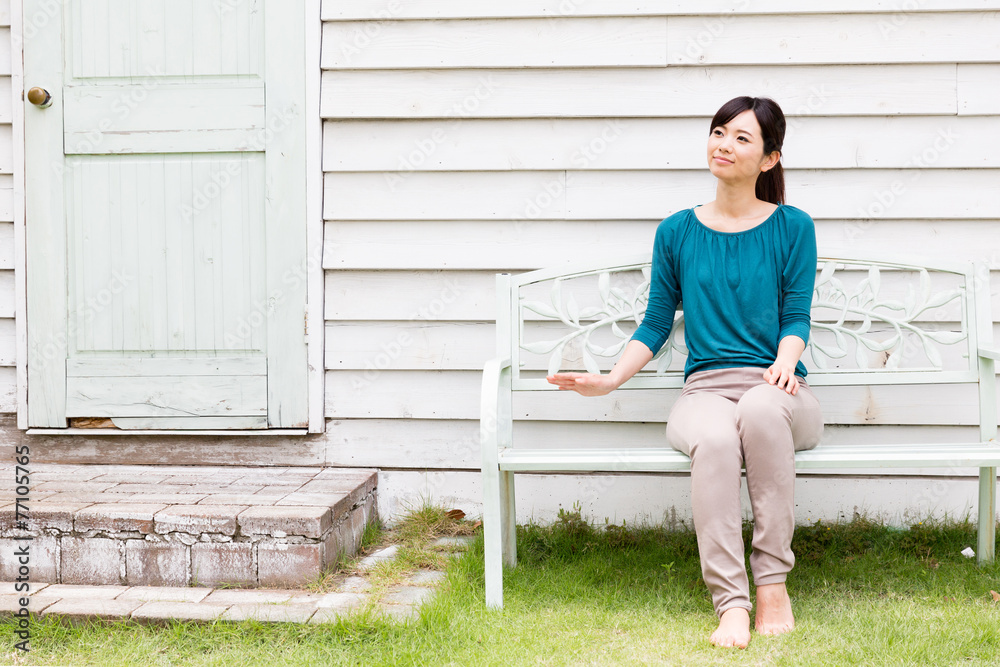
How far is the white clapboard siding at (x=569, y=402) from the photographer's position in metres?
2.74

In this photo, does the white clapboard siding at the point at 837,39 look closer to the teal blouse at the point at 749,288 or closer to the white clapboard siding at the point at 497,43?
the white clapboard siding at the point at 497,43

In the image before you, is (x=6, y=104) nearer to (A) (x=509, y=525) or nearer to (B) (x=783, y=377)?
(A) (x=509, y=525)

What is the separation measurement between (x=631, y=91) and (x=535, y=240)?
631mm

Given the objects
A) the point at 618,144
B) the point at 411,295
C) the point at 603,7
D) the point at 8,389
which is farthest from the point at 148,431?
the point at 603,7

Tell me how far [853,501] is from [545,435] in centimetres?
113

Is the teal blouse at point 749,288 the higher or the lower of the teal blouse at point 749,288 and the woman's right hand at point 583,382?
the higher

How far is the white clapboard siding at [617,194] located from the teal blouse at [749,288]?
19.4 inches

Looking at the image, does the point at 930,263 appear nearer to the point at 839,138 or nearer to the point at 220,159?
the point at 839,138

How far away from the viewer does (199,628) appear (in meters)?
1.98

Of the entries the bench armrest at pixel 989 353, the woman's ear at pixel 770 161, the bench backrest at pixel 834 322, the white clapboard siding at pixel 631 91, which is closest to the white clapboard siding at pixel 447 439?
the bench backrest at pixel 834 322

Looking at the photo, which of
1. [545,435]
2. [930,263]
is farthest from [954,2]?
[545,435]

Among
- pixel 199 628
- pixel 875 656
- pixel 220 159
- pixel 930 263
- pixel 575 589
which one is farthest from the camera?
pixel 220 159

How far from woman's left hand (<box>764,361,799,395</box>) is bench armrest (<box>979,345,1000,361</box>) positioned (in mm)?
703

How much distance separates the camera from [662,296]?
238 centimetres
